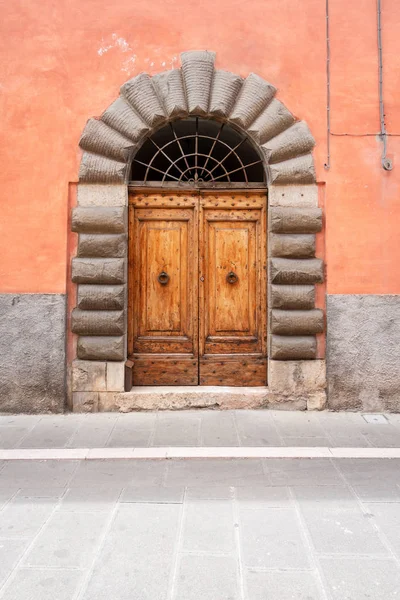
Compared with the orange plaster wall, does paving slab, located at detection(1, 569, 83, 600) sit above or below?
below

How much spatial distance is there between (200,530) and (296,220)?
3.62 meters

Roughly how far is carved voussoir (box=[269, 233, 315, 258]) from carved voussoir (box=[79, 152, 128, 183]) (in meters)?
1.92

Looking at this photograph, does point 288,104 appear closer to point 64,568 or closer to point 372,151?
point 372,151

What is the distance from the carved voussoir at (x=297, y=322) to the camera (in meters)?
5.52

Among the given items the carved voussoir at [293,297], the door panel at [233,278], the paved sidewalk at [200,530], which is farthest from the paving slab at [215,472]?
the carved voussoir at [293,297]

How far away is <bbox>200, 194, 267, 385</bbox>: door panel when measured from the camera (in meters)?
5.86

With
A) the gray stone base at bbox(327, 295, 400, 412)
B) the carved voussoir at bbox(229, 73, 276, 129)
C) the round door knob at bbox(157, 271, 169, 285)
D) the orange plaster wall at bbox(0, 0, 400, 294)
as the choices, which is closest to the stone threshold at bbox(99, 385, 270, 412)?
the gray stone base at bbox(327, 295, 400, 412)

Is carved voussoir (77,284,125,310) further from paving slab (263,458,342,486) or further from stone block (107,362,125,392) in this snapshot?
paving slab (263,458,342,486)

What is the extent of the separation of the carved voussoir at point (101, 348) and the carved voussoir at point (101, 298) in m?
0.36

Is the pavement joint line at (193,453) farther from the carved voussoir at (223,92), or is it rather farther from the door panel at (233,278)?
the carved voussoir at (223,92)

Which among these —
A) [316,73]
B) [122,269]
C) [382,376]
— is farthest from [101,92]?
[382,376]

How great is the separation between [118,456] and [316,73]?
4748mm

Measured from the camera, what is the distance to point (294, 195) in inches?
222

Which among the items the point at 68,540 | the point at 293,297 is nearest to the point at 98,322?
the point at 293,297
